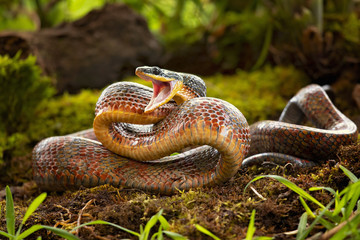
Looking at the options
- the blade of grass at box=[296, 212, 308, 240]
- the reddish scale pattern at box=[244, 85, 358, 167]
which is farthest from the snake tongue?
the blade of grass at box=[296, 212, 308, 240]

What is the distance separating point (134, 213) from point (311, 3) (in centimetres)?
477

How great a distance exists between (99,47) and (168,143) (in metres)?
5.05

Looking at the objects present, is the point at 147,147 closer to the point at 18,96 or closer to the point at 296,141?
the point at 296,141

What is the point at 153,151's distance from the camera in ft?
8.44

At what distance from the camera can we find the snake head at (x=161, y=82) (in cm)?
245

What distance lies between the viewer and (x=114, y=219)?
83.8 inches

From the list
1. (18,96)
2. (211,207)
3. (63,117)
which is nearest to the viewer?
(211,207)

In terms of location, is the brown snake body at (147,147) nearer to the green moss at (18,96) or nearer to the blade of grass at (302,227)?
the blade of grass at (302,227)

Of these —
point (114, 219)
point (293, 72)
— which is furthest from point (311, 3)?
point (114, 219)

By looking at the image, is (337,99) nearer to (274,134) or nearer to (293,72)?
(293,72)

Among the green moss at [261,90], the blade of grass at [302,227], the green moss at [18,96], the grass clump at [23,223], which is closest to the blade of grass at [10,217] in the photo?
the grass clump at [23,223]

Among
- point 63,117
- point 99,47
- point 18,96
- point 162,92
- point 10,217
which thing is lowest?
point 63,117

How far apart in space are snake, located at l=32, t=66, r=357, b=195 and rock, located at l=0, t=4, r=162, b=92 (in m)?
3.90

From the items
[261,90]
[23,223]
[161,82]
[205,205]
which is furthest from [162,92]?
[261,90]
